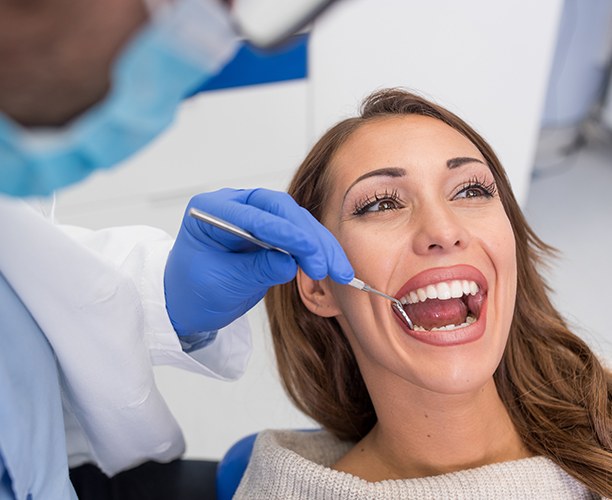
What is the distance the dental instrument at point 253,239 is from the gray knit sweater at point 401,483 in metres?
0.25

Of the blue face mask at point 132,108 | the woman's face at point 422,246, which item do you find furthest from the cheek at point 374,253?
the blue face mask at point 132,108

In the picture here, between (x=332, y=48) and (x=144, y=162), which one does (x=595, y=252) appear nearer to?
(x=332, y=48)

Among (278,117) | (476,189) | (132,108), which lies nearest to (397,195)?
(476,189)

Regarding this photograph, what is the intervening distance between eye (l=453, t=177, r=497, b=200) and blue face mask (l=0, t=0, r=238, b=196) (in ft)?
2.59

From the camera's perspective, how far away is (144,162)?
220cm

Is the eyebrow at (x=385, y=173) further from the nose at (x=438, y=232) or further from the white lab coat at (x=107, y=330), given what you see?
the white lab coat at (x=107, y=330)

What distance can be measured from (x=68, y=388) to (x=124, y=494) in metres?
0.31

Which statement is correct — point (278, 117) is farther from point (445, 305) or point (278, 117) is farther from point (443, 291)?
point (443, 291)

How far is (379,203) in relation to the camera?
121 centimetres

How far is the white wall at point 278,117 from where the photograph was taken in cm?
218

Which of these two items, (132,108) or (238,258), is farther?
(238,258)

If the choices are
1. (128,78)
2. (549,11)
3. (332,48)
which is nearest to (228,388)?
(332,48)

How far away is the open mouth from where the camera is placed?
44.7 inches

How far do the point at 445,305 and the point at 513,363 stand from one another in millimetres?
175
